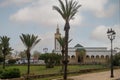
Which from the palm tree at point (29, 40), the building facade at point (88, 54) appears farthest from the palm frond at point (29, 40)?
the building facade at point (88, 54)

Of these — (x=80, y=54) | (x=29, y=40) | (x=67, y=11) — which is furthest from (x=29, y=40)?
(x=80, y=54)

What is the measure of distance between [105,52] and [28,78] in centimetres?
9306

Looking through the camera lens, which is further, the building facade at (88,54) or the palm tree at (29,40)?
the building facade at (88,54)

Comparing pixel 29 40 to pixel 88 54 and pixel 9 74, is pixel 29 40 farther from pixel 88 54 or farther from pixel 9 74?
pixel 88 54

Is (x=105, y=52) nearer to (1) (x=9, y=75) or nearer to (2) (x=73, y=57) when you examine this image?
(2) (x=73, y=57)

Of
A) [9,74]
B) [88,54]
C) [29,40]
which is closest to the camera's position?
[9,74]

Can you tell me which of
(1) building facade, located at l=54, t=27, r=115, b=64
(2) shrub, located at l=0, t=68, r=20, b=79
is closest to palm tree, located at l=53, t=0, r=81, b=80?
(2) shrub, located at l=0, t=68, r=20, b=79

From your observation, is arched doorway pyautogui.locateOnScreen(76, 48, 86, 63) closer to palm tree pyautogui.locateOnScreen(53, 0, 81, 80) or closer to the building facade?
the building facade

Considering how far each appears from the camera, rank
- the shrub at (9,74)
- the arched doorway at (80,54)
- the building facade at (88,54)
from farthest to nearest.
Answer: the arched doorway at (80,54)
the building facade at (88,54)
the shrub at (9,74)

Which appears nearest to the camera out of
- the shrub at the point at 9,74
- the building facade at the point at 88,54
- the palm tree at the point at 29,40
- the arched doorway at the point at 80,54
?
the shrub at the point at 9,74

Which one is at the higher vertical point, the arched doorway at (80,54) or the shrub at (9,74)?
the arched doorway at (80,54)

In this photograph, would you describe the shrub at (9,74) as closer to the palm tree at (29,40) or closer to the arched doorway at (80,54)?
the palm tree at (29,40)

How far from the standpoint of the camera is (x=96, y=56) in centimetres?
12688

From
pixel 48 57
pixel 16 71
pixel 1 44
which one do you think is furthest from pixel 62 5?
pixel 48 57
